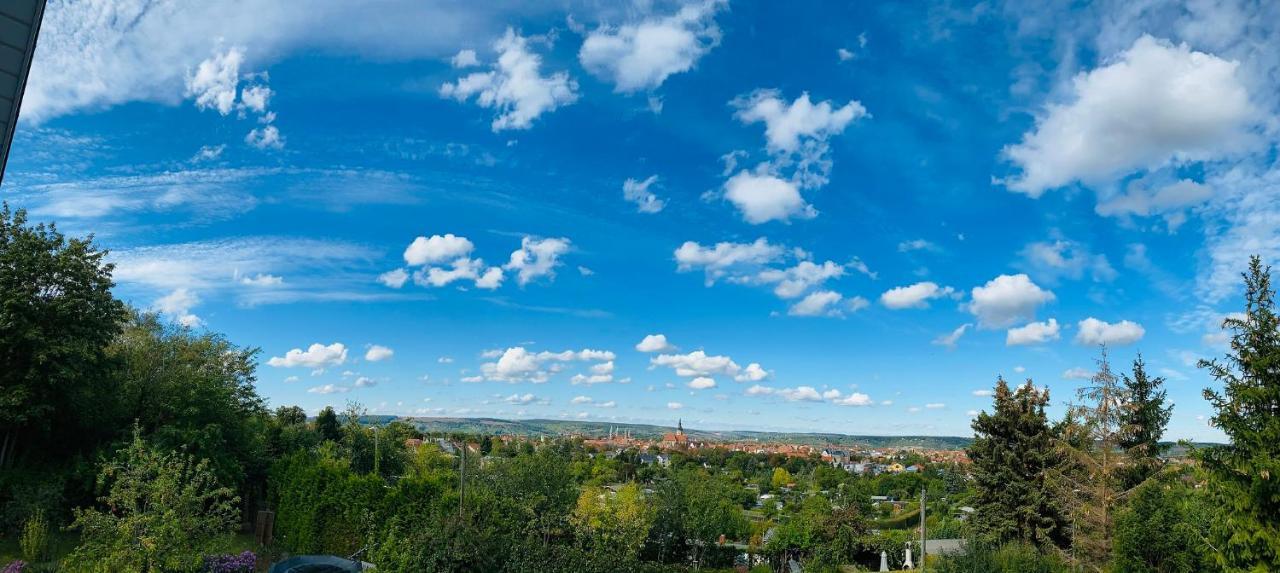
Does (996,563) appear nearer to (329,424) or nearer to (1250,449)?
(1250,449)

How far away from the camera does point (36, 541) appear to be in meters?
15.1

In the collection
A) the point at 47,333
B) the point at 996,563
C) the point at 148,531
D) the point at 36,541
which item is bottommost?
the point at 996,563

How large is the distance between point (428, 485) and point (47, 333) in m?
11.9

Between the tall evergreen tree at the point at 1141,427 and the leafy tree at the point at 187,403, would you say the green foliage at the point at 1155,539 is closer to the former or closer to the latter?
the tall evergreen tree at the point at 1141,427

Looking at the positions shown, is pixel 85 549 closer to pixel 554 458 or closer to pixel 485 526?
pixel 485 526

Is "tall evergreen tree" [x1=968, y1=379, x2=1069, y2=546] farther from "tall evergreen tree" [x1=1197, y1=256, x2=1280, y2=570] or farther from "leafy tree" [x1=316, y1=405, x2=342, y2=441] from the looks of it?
"leafy tree" [x1=316, y1=405, x2=342, y2=441]

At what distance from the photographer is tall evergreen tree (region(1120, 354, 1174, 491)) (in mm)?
18163

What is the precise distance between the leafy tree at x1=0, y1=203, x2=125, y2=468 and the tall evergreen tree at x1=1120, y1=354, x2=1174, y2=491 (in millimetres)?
29576

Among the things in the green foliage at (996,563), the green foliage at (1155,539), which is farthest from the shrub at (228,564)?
the green foliage at (1155,539)

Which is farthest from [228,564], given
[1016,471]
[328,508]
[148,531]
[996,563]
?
[1016,471]

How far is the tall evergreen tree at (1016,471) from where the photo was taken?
992 inches

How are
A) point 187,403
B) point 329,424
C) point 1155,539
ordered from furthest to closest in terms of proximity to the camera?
point 329,424 → point 187,403 → point 1155,539

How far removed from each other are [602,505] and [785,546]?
392 inches

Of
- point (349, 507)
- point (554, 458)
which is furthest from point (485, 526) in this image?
point (554, 458)
